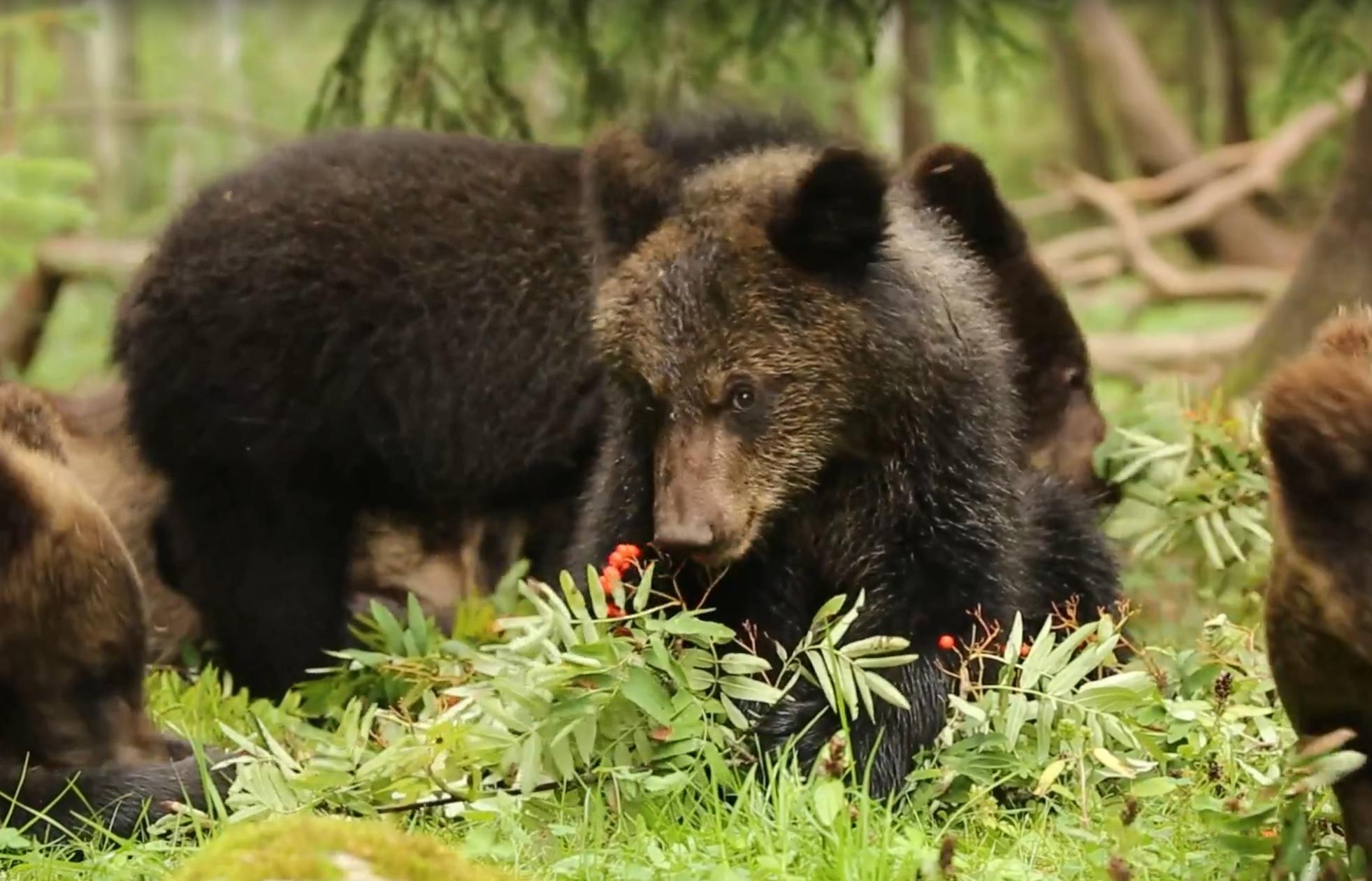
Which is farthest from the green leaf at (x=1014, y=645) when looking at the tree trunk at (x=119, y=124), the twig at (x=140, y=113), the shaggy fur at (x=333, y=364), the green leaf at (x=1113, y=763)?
the tree trunk at (x=119, y=124)

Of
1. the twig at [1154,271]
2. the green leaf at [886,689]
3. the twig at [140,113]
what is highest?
the twig at [140,113]

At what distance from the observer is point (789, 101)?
5.49 m

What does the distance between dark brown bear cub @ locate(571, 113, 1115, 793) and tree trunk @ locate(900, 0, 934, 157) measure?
11.8 feet

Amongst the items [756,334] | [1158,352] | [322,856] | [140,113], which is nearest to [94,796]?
[322,856]

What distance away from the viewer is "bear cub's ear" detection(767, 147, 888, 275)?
14.1ft

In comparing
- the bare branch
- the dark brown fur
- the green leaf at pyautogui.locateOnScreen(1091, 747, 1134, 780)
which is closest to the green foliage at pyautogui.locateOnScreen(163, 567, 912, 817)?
the green leaf at pyautogui.locateOnScreen(1091, 747, 1134, 780)

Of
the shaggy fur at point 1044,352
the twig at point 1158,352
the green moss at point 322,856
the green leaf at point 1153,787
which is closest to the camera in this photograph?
the green moss at point 322,856

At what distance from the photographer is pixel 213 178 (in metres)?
6.61

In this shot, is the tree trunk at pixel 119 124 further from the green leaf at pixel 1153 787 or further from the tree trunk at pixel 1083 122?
the green leaf at pixel 1153 787

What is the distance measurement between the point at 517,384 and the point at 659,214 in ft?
5.97

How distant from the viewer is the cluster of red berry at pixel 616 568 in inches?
160

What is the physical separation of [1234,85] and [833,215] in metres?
15.1

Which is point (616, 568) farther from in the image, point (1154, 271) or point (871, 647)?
point (1154, 271)

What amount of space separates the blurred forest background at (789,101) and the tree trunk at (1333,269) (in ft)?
0.10
